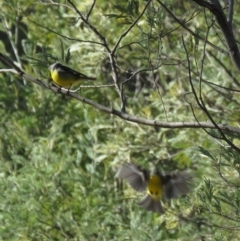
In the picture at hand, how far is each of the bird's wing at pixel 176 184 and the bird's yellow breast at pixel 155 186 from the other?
3 cm

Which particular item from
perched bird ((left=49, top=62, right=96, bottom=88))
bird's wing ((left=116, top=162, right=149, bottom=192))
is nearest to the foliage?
bird's wing ((left=116, top=162, right=149, bottom=192))

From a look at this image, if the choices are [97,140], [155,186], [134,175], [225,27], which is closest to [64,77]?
[134,175]

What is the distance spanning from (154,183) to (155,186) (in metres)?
0.02

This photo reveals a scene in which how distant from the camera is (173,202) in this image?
4836 mm

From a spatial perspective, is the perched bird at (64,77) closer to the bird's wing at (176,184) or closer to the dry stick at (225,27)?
the bird's wing at (176,184)

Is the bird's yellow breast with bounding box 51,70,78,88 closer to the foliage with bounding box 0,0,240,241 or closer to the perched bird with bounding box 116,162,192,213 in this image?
the foliage with bounding box 0,0,240,241

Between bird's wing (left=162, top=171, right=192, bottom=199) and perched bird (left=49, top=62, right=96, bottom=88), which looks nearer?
perched bird (left=49, top=62, right=96, bottom=88)

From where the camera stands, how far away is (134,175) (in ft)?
14.3

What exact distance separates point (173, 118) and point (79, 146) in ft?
2.56

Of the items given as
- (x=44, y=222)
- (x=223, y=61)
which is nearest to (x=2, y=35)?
(x=223, y=61)

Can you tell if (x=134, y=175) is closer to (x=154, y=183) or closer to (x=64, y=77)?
(x=154, y=183)

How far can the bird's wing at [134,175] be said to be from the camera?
4262mm

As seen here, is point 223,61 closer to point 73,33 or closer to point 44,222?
point 73,33

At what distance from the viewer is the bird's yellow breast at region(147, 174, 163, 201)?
4.34 metres
